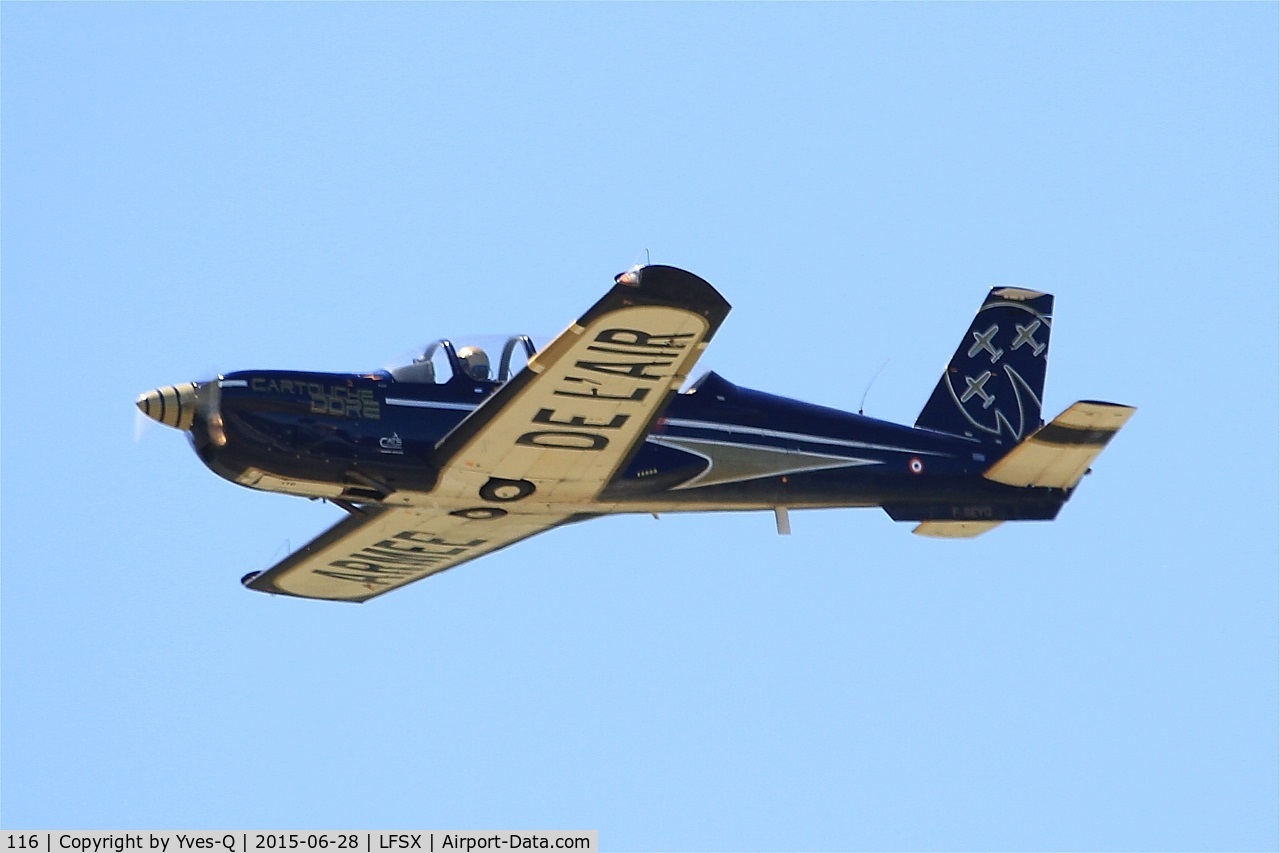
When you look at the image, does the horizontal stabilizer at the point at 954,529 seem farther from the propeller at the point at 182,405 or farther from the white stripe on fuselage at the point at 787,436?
the propeller at the point at 182,405

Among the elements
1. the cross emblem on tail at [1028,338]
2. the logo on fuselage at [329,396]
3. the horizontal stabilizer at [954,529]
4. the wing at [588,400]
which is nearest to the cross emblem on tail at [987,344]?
the cross emblem on tail at [1028,338]

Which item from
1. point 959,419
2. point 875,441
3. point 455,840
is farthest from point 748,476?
point 455,840

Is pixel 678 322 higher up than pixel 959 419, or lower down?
lower down

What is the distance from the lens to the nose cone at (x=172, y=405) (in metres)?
17.5

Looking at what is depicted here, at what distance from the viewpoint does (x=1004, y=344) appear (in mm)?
22172

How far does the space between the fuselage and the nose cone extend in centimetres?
13

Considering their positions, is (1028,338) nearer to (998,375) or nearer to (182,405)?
(998,375)

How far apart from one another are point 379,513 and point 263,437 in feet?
7.95

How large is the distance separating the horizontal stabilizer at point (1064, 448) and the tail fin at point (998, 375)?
677 millimetres

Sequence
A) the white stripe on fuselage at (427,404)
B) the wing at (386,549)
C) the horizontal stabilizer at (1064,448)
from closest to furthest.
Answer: the white stripe on fuselage at (427,404) < the horizontal stabilizer at (1064,448) < the wing at (386,549)

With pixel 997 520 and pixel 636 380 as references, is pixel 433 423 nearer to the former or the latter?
pixel 636 380

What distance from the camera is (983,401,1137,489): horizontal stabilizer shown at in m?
19.8

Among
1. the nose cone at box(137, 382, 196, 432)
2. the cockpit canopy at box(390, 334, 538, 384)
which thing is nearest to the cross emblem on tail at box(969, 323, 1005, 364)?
the cockpit canopy at box(390, 334, 538, 384)

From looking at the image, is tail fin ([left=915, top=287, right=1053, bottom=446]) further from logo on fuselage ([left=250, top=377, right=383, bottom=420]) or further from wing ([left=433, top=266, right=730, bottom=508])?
logo on fuselage ([left=250, top=377, right=383, bottom=420])
